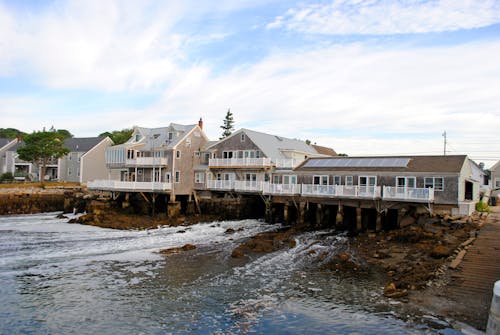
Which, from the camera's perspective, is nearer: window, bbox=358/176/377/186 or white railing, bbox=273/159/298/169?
window, bbox=358/176/377/186

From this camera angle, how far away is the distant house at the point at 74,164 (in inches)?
2269

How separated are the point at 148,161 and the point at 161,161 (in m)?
1.75

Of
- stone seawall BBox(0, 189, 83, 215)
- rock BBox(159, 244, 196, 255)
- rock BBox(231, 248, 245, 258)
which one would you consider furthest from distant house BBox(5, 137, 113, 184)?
rock BBox(231, 248, 245, 258)

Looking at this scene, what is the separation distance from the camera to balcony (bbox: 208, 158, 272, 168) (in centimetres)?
3575

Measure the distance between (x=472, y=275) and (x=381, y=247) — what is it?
7.11 meters

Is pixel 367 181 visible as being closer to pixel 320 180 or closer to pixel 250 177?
pixel 320 180

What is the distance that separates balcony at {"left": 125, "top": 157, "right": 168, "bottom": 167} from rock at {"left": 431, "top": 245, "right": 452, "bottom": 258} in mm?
26542

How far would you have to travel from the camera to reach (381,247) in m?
22.3

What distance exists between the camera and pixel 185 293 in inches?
587

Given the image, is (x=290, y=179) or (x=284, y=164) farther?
(x=284, y=164)

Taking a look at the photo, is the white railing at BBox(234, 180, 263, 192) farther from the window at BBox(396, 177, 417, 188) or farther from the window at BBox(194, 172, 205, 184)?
the window at BBox(396, 177, 417, 188)

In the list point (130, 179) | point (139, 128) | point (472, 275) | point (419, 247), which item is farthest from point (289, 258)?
point (139, 128)

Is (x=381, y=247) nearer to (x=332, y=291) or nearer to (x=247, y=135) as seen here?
(x=332, y=291)

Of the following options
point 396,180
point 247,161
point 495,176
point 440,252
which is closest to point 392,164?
point 396,180
